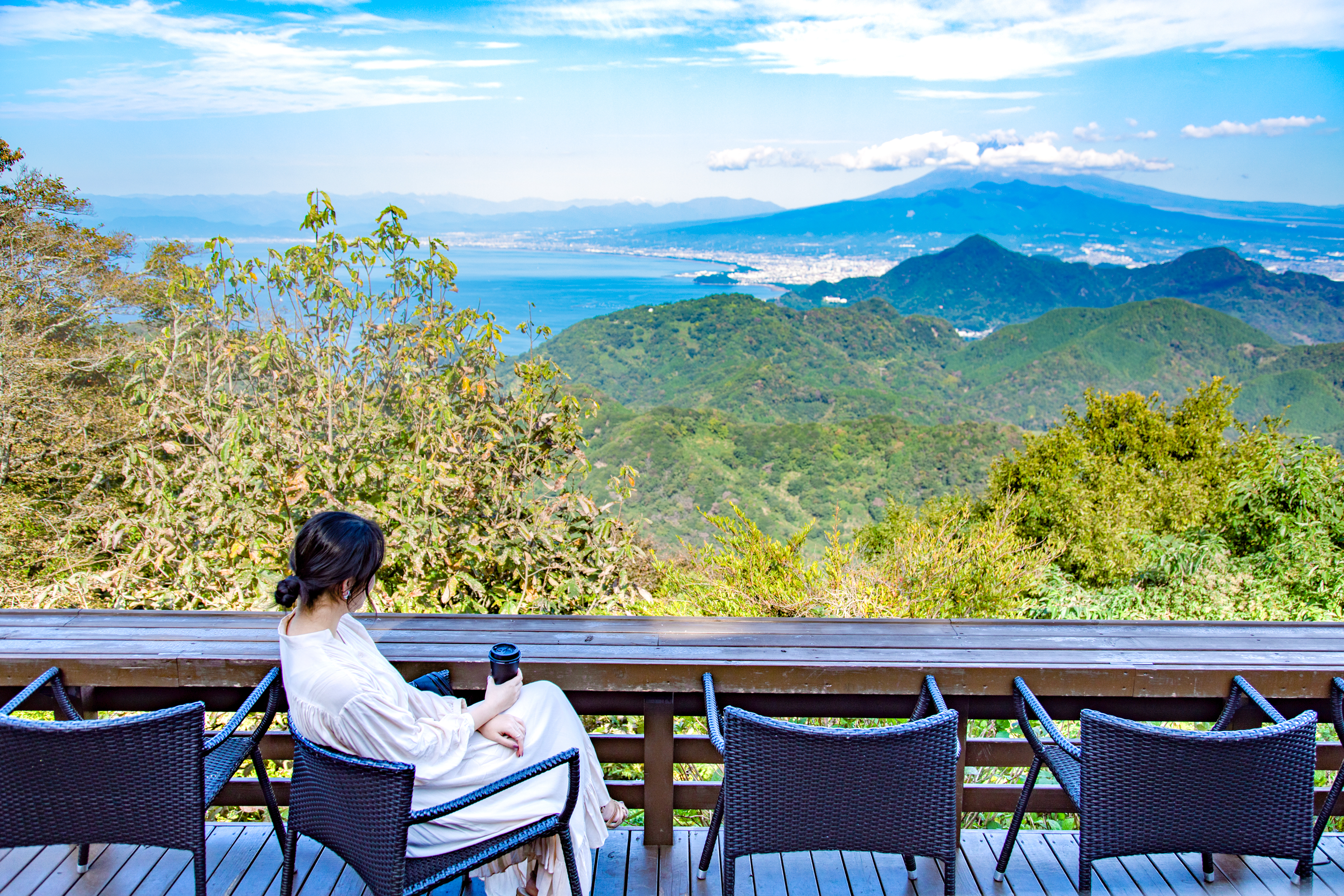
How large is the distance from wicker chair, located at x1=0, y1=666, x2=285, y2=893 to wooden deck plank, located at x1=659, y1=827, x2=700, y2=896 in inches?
35.6

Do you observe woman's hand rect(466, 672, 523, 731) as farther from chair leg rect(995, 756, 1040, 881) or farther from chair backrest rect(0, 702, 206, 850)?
chair leg rect(995, 756, 1040, 881)

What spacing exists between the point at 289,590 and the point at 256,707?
1.34 feet

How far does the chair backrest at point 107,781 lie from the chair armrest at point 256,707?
0.08 m

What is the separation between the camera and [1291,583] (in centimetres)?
720

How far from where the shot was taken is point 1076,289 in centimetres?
11931

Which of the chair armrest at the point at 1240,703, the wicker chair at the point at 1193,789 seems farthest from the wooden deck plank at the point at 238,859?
the chair armrest at the point at 1240,703

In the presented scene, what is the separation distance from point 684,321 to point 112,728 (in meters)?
68.2

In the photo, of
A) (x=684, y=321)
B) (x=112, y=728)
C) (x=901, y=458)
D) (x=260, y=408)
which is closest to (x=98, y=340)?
(x=260, y=408)

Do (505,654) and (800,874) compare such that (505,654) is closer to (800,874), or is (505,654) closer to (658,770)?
(658,770)

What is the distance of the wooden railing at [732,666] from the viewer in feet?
5.29

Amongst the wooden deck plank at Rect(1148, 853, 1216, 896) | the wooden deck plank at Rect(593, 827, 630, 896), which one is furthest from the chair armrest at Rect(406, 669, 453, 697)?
the wooden deck plank at Rect(1148, 853, 1216, 896)

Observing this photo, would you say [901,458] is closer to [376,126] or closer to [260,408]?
[376,126]

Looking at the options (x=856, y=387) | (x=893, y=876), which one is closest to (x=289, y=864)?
(x=893, y=876)

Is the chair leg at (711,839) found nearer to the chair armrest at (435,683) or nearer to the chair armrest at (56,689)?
the chair armrest at (435,683)
